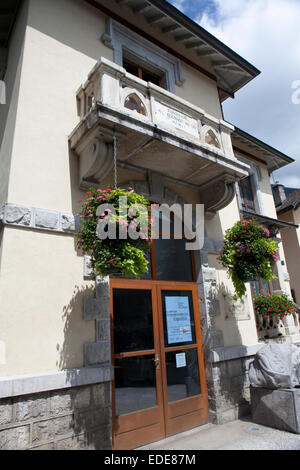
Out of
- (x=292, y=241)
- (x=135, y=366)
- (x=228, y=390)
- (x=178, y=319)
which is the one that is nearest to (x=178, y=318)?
(x=178, y=319)

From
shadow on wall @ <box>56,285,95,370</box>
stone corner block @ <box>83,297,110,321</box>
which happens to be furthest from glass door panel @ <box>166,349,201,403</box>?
shadow on wall @ <box>56,285,95,370</box>

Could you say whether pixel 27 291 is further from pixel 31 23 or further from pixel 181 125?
pixel 31 23

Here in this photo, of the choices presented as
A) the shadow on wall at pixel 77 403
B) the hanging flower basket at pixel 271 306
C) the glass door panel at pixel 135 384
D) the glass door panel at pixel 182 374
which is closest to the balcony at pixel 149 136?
the shadow on wall at pixel 77 403

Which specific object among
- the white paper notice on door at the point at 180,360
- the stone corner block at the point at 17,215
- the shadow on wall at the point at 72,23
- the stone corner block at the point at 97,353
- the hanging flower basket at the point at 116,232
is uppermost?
the shadow on wall at the point at 72,23

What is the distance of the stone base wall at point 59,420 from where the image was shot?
3.39 m

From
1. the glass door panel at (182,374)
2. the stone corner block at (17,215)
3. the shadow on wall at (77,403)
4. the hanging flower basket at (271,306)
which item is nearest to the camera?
the shadow on wall at (77,403)

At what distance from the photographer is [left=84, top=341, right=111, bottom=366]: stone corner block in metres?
4.14

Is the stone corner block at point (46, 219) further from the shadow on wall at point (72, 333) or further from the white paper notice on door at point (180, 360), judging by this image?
the white paper notice on door at point (180, 360)

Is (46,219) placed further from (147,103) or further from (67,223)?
(147,103)

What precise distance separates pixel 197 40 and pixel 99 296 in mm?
6621

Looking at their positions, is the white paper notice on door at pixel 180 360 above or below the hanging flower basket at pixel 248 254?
below

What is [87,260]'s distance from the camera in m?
4.52

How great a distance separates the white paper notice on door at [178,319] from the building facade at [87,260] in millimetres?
95

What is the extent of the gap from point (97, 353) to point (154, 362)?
3.91 ft
